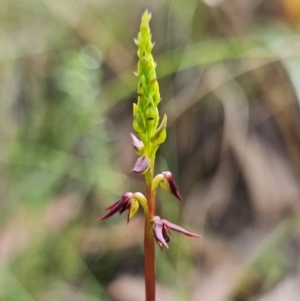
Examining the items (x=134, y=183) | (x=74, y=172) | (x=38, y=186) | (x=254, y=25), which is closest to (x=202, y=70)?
(x=254, y=25)

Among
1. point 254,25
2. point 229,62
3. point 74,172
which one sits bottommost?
point 74,172

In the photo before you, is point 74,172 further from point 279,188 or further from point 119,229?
point 279,188

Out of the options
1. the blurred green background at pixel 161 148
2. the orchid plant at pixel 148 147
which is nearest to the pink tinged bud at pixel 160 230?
the orchid plant at pixel 148 147

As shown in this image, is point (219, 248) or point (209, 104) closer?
point (219, 248)

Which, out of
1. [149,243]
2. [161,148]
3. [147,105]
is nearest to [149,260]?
[149,243]

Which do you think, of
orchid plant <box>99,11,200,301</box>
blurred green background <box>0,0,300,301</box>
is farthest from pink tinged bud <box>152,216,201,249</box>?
blurred green background <box>0,0,300,301</box>

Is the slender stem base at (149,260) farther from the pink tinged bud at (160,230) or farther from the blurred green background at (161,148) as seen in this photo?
the blurred green background at (161,148)

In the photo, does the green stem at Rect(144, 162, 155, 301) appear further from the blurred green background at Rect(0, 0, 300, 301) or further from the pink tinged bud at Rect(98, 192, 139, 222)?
the blurred green background at Rect(0, 0, 300, 301)
